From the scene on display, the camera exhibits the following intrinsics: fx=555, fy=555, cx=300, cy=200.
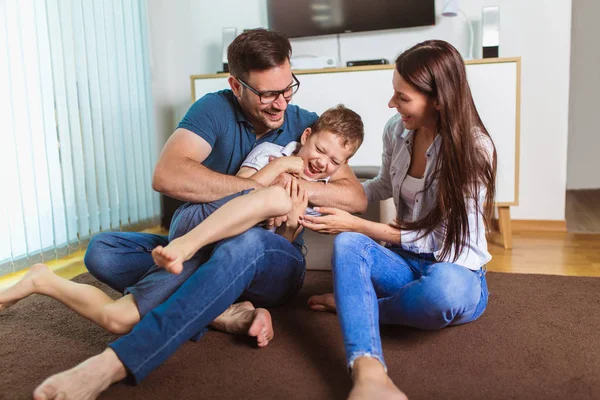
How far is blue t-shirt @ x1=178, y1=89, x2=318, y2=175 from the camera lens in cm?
175

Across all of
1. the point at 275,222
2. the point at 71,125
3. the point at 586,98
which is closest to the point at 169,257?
the point at 275,222

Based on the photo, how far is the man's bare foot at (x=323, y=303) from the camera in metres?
1.78

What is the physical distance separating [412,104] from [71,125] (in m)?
2.07

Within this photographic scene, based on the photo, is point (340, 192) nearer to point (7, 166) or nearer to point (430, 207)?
point (430, 207)

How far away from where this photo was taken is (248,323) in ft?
5.03

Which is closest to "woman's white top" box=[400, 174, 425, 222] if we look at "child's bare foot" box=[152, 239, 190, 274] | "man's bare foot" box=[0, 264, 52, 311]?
"child's bare foot" box=[152, 239, 190, 274]

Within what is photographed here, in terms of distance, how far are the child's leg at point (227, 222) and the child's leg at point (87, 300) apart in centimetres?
21

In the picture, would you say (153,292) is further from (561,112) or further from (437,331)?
(561,112)

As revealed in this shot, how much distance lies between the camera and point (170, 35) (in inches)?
152

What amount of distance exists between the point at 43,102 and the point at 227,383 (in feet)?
6.58

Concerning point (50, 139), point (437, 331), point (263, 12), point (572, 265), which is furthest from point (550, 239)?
point (50, 139)

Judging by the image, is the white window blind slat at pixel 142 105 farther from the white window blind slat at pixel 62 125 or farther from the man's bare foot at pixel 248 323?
the man's bare foot at pixel 248 323

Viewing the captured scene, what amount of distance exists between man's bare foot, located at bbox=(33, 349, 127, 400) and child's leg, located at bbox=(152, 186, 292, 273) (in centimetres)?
24

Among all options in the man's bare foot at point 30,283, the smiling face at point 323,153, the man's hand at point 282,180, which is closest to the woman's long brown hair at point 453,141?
the smiling face at point 323,153
